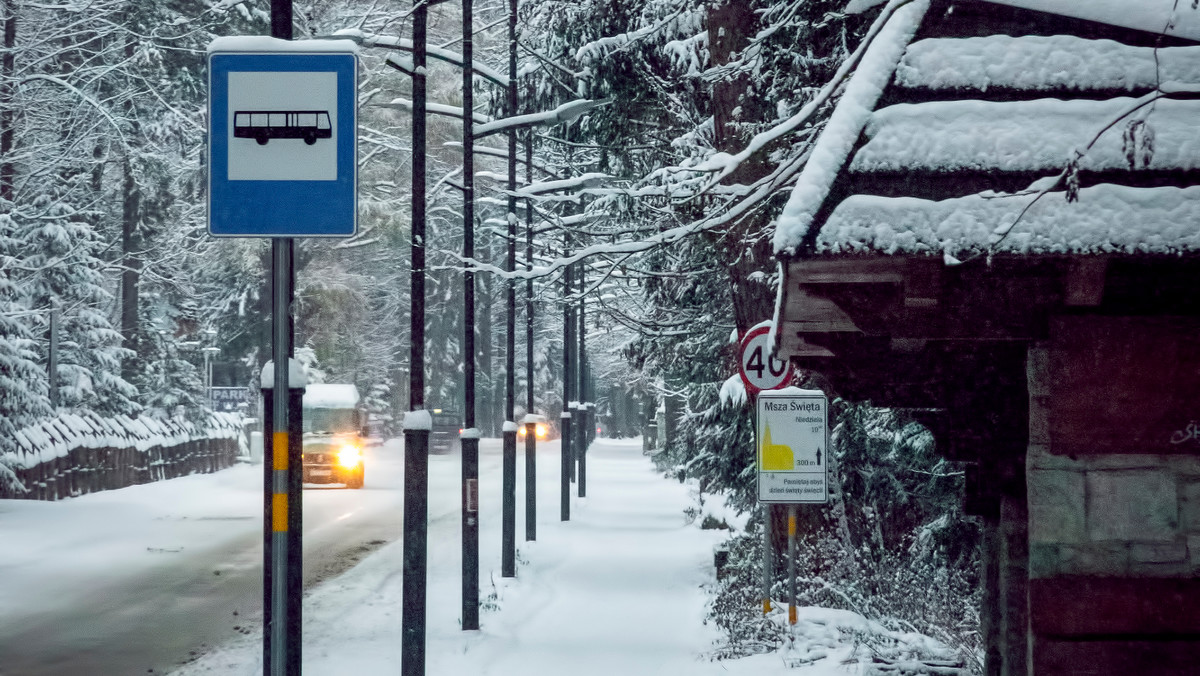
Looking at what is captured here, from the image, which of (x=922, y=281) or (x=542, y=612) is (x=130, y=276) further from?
(x=922, y=281)

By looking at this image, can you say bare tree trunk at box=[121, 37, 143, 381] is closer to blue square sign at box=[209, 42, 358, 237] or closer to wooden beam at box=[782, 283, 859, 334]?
blue square sign at box=[209, 42, 358, 237]

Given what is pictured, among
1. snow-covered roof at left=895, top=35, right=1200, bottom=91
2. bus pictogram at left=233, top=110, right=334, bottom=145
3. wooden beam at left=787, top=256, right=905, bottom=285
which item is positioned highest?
snow-covered roof at left=895, top=35, right=1200, bottom=91

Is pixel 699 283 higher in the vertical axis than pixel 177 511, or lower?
higher

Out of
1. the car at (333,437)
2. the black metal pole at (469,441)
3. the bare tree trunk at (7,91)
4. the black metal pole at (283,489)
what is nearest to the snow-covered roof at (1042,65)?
the black metal pole at (283,489)

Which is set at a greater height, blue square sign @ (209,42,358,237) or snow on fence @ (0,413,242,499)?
blue square sign @ (209,42,358,237)

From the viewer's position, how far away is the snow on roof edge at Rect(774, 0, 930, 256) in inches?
193

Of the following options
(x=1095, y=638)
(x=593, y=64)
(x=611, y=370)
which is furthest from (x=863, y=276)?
(x=611, y=370)

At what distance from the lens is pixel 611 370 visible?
294 ft

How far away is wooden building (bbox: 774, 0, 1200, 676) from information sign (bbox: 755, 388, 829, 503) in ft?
22.5

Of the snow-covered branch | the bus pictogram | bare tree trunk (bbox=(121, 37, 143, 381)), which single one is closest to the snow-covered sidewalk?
the snow-covered branch

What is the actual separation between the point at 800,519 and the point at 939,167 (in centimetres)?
1059

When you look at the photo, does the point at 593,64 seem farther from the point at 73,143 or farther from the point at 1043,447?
the point at 73,143

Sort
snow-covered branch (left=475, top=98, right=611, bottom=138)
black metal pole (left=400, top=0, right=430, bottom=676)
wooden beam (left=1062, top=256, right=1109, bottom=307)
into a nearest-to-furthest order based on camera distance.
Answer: wooden beam (left=1062, top=256, right=1109, bottom=307) → black metal pole (left=400, top=0, right=430, bottom=676) → snow-covered branch (left=475, top=98, right=611, bottom=138)

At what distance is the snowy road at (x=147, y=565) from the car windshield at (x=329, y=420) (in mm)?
1599
